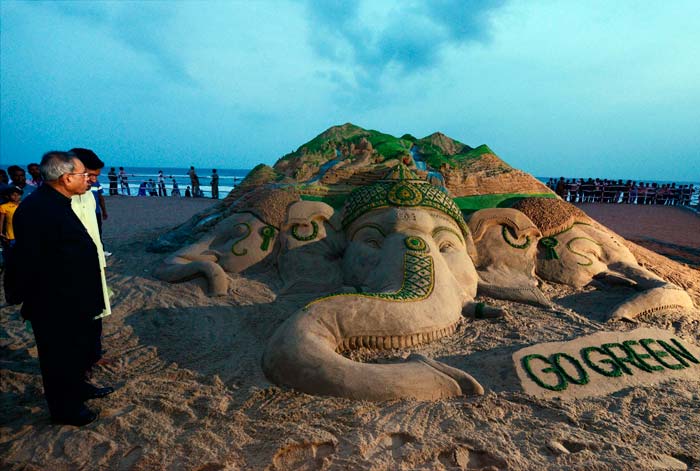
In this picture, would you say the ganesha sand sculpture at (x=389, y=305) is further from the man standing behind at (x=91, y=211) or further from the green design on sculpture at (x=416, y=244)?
the man standing behind at (x=91, y=211)

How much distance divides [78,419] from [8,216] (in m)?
4.08

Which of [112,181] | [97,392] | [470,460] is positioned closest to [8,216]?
[97,392]

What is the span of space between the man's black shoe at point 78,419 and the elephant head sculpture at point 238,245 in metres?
2.28

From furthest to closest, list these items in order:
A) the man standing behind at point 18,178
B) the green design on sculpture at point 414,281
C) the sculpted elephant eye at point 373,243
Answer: the man standing behind at point 18,178, the sculpted elephant eye at point 373,243, the green design on sculpture at point 414,281

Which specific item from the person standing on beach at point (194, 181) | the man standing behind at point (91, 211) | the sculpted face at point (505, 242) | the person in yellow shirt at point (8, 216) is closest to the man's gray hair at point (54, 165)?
the man standing behind at point (91, 211)

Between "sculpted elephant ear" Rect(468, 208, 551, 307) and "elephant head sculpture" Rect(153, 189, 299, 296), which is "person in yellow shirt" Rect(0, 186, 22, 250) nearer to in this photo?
"elephant head sculpture" Rect(153, 189, 299, 296)

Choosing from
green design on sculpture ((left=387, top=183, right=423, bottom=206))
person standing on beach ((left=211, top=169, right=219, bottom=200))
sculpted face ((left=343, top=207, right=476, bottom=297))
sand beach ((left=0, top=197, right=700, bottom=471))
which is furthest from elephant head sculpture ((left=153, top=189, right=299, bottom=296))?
person standing on beach ((left=211, top=169, right=219, bottom=200))

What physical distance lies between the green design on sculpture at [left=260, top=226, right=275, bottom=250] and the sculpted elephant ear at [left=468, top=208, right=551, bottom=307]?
2417mm

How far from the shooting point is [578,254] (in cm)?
536

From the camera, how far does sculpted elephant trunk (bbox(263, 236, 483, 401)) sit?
2480mm

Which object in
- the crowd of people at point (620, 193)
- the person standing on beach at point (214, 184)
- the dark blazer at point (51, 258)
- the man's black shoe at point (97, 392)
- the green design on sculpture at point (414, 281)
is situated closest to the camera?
the dark blazer at point (51, 258)

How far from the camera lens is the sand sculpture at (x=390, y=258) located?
2.64 meters

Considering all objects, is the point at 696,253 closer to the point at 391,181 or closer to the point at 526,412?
the point at 391,181

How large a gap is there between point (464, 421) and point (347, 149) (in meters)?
5.30
